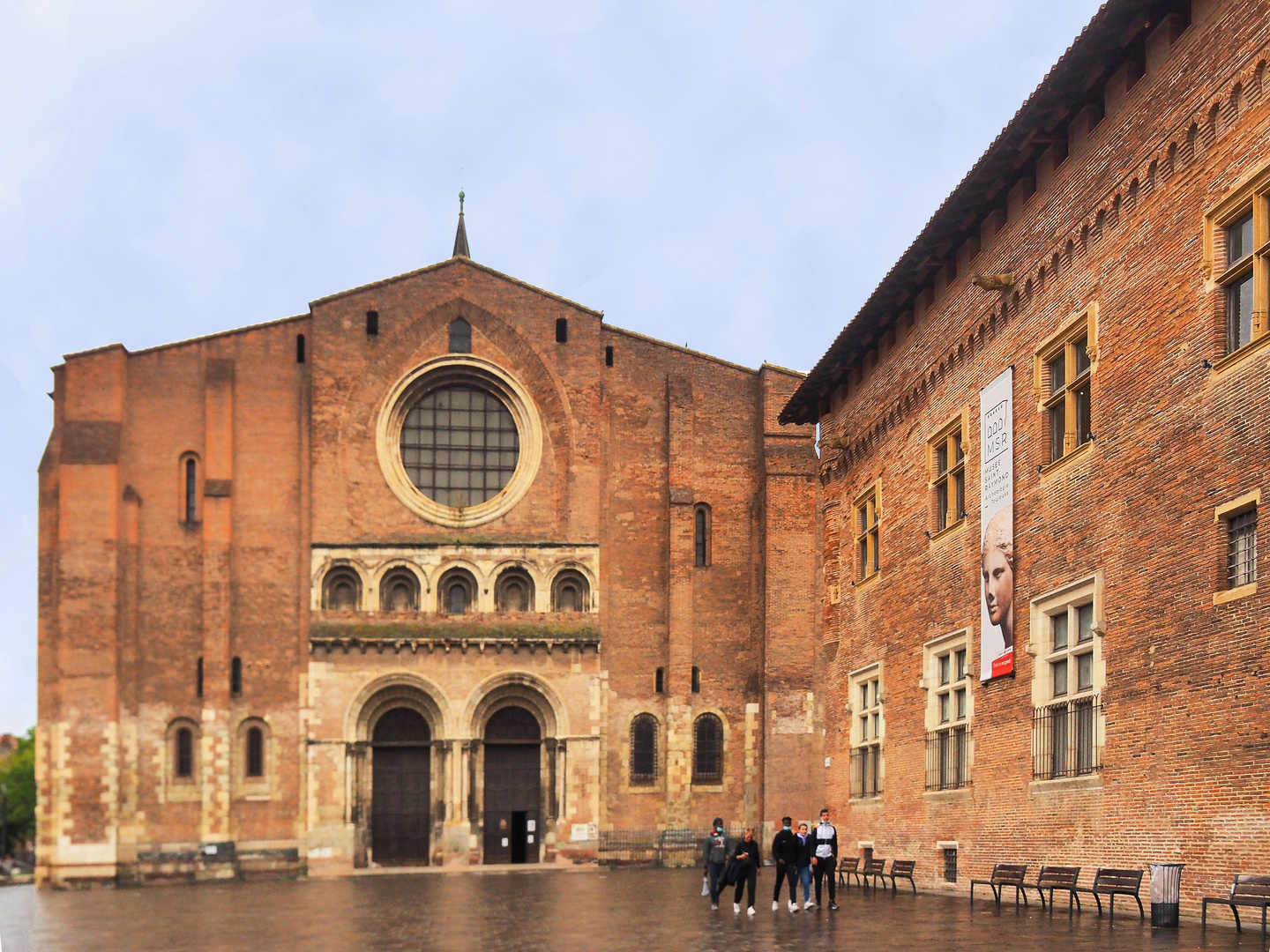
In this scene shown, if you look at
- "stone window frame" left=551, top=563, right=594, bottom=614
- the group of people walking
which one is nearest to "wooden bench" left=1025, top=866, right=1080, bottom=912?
Answer: the group of people walking

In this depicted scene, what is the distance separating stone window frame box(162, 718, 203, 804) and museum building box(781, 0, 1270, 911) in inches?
790

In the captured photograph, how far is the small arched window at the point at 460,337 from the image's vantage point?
45.3 meters

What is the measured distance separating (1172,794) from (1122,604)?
2555 millimetres

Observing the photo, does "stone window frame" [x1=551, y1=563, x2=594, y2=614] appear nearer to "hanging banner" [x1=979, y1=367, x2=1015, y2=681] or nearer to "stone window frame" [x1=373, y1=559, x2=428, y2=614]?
"stone window frame" [x1=373, y1=559, x2=428, y2=614]

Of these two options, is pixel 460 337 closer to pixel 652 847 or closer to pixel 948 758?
pixel 652 847

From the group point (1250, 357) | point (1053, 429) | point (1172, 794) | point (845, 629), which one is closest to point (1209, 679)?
point (1172, 794)

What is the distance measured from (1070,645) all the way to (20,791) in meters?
88.0

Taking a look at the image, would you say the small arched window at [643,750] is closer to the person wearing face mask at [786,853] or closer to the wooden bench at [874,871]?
the wooden bench at [874,871]

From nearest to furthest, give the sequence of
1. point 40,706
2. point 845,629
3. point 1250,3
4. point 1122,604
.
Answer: point 1250,3 → point 1122,604 → point 845,629 → point 40,706

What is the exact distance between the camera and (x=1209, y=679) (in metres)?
16.4

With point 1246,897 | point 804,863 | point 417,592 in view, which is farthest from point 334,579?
point 1246,897

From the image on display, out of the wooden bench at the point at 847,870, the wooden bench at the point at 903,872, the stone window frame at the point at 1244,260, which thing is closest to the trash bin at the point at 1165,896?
the stone window frame at the point at 1244,260

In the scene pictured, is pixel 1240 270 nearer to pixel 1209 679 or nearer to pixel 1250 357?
pixel 1250 357

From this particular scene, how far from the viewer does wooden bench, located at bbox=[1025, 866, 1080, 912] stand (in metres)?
18.8
